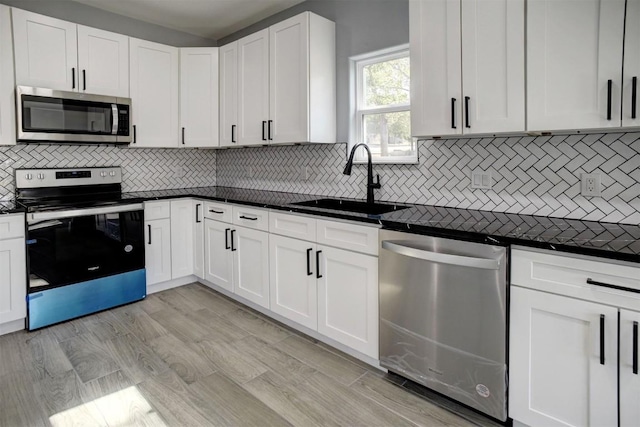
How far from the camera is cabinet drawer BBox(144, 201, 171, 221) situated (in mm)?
3443

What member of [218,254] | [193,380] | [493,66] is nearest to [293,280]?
[193,380]

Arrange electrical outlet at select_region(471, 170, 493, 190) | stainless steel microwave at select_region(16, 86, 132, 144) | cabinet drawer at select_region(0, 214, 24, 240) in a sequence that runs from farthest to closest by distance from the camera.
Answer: stainless steel microwave at select_region(16, 86, 132, 144) → cabinet drawer at select_region(0, 214, 24, 240) → electrical outlet at select_region(471, 170, 493, 190)

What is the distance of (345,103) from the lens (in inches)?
122

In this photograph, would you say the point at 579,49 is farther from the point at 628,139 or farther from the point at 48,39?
the point at 48,39

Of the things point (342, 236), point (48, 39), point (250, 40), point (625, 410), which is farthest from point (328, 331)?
point (48, 39)

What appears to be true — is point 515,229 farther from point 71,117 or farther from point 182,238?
point 71,117

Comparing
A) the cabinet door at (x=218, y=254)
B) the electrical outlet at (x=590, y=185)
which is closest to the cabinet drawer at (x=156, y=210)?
the cabinet door at (x=218, y=254)

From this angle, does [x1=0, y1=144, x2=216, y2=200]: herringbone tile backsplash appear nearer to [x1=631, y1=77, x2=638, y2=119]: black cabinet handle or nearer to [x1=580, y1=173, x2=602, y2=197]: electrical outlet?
[x1=580, y1=173, x2=602, y2=197]: electrical outlet

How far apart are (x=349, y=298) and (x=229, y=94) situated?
95.6 inches

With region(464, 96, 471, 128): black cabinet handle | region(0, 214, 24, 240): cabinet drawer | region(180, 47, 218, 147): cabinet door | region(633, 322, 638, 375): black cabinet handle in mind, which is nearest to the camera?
region(633, 322, 638, 375): black cabinet handle

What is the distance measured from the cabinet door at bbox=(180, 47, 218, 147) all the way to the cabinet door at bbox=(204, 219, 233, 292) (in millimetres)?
935

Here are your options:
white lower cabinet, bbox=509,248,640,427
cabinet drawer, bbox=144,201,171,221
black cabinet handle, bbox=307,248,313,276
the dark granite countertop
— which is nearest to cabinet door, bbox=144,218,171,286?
cabinet drawer, bbox=144,201,171,221

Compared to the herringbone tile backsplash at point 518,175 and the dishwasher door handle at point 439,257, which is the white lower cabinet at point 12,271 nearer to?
the herringbone tile backsplash at point 518,175

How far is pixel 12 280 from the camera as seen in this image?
2730mm
